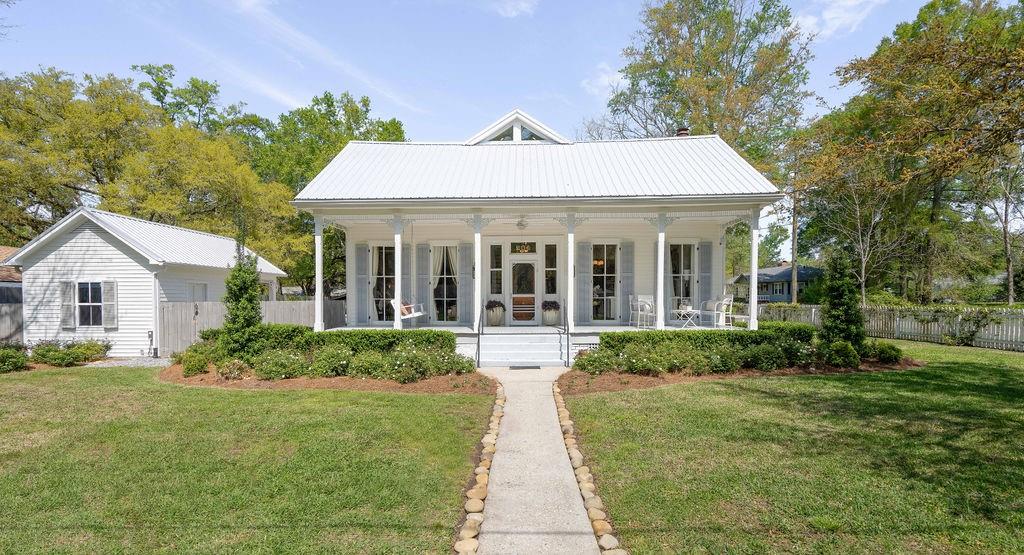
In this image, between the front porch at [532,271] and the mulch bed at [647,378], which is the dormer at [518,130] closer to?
the front porch at [532,271]

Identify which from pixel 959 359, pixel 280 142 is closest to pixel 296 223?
pixel 280 142

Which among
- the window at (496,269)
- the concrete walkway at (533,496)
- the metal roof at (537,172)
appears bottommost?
the concrete walkway at (533,496)

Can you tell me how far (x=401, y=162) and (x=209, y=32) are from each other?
5.50 metres

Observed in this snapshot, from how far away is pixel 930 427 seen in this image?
5.58 m

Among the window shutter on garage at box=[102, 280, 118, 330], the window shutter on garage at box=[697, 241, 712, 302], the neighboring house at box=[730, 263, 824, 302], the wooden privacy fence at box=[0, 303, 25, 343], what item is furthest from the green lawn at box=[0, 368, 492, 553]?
the neighboring house at box=[730, 263, 824, 302]

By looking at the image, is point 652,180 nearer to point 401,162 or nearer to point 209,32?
point 401,162

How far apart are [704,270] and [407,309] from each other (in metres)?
8.63

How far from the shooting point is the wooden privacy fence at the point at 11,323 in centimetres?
1261

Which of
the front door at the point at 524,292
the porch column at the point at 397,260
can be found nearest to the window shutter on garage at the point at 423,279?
the porch column at the point at 397,260

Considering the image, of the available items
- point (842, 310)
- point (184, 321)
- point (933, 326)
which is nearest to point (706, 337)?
point (842, 310)

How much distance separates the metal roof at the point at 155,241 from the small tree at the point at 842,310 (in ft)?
53.8

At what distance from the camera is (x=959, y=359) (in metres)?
10.7

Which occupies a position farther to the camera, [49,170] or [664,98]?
[664,98]

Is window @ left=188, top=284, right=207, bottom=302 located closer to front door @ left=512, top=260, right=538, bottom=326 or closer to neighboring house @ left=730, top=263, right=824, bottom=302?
front door @ left=512, top=260, right=538, bottom=326
